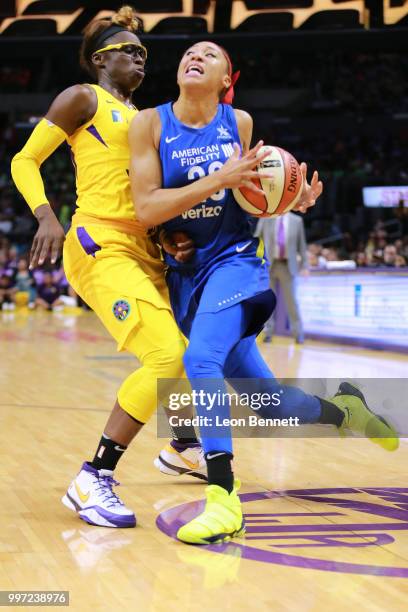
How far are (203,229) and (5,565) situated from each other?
148 cm

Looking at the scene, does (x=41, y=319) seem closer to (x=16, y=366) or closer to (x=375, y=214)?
(x=16, y=366)

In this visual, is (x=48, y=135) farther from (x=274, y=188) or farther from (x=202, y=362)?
(x=202, y=362)

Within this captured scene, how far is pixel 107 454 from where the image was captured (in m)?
3.79

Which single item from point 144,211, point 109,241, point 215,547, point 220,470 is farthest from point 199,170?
point 215,547

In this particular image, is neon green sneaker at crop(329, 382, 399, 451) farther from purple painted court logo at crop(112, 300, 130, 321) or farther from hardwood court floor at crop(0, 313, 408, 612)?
purple painted court logo at crop(112, 300, 130, 321)

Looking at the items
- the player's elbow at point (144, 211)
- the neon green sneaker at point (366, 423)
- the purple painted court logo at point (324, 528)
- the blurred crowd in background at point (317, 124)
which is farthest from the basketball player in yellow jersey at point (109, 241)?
the blurred crowd in background at point (317, 124)

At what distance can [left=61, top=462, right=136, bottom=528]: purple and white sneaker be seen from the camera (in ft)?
11.8

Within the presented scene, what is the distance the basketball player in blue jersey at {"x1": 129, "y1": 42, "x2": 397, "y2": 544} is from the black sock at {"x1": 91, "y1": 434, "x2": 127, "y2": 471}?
1.50 feet

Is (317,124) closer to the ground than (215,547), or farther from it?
farther from it

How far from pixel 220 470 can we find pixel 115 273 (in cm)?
90

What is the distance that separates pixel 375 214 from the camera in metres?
22.0

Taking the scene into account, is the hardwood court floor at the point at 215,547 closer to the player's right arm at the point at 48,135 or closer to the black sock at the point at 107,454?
the black sock at the point at 107,454

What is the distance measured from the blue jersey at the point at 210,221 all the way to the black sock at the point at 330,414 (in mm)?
649

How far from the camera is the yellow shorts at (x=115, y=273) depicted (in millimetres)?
3754
